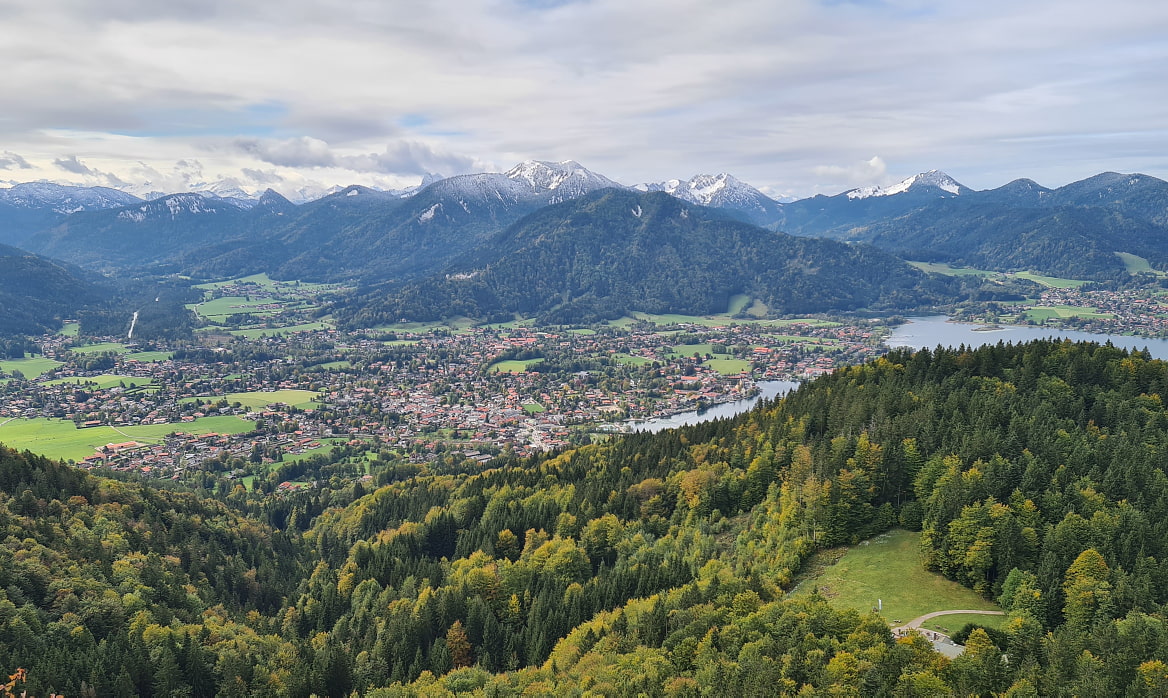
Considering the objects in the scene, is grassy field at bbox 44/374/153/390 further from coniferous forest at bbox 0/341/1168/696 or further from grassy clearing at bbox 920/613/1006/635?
grassy clearing at bbox 920/613/1006/635

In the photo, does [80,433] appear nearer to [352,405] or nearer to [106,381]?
[352,405]

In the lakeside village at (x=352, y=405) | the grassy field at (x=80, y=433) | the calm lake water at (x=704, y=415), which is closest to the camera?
the grassy field at (x=80, y=433)

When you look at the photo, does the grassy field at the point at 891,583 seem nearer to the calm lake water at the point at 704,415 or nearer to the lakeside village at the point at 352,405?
the lakeside village at the point at 352,405

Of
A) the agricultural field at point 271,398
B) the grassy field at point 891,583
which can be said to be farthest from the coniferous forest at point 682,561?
the agricultural field at point 271,398

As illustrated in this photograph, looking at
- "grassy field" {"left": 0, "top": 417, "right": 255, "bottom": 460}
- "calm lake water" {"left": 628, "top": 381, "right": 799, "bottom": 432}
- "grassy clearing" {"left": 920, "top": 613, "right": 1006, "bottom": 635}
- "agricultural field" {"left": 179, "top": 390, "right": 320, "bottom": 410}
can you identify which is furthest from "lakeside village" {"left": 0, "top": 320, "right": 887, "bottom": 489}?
"grassy clearing" {"left": 920, "top": 613, "right": 1006, "bottom": 635}

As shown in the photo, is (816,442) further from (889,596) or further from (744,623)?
(744,623)

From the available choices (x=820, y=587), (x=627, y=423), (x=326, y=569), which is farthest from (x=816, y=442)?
(x=627, y=423)

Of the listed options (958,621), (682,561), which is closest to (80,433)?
(682,561)
